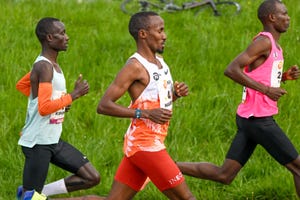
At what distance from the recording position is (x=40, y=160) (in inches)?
237

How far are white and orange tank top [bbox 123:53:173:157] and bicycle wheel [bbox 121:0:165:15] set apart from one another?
7173 mm

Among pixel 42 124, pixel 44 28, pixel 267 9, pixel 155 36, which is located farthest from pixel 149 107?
pixel 267 9

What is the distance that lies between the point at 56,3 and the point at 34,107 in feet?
23.0

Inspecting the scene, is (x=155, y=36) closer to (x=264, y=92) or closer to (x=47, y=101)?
(x=47, y=101)

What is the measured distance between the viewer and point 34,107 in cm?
598

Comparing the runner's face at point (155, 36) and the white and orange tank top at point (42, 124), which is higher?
the runner's face at point (155, 36)

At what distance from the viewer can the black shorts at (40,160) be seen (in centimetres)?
602

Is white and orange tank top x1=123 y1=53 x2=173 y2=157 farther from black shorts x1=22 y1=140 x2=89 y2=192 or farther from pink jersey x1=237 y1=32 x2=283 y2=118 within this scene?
pink jersey x1=237 y1=32 x2=283 y2=118

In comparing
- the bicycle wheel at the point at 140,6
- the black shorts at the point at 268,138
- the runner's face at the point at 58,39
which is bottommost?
the bicycle wheel at the point at 140,6

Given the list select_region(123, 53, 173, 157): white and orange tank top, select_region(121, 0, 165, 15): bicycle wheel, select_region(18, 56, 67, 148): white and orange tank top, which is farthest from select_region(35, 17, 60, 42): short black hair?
select_region(121, 0, 165, 15): bicycle wheel

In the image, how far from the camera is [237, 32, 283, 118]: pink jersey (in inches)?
243

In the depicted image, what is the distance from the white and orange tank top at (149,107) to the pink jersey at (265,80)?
96cm

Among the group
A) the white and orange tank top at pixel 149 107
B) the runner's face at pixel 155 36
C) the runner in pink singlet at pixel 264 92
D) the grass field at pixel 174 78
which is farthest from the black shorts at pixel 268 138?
the runner's face at pixel 155 36

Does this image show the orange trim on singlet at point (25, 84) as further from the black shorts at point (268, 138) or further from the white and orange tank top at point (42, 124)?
the black shorts at point (268, 138)
